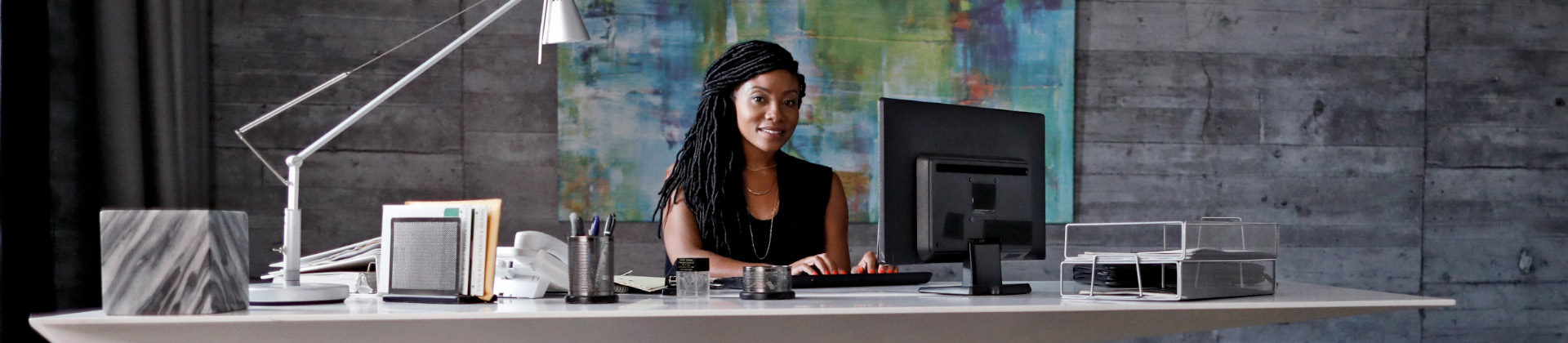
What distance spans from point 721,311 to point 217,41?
247cm

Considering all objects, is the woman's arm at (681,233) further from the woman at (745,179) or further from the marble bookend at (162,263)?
the marble bookend at (162,263)

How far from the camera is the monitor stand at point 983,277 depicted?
1772 mm

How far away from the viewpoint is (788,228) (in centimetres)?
262

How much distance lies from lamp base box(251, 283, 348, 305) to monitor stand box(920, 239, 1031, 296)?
919mm

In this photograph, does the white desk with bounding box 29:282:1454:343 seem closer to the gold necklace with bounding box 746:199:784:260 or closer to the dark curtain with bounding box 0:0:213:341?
the gold necklace with bounding box 746:199:784:260

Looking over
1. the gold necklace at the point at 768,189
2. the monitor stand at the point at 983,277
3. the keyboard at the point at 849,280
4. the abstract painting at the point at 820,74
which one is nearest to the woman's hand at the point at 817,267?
the keyboard at the point at 849,280

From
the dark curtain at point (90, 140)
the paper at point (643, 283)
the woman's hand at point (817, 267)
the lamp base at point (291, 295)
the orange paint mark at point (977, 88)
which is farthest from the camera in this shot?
the orange paint mark at point (977, 88)

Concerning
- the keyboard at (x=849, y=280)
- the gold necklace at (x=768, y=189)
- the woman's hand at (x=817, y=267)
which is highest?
the gold necklace at (x=768, y=189)

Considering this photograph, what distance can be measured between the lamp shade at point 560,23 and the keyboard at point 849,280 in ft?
1.63

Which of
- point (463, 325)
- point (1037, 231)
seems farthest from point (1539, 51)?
point (463, 325)

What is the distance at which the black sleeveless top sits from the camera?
8.45 ft

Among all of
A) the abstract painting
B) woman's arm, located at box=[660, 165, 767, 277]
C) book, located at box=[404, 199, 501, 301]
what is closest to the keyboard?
book, located at box=[404, 199, 501, 301]

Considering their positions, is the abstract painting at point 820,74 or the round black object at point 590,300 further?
the abstract painting at point 820,74

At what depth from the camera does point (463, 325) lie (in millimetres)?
1314
